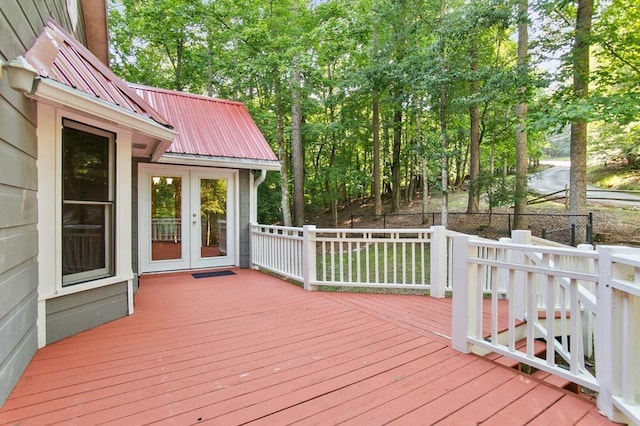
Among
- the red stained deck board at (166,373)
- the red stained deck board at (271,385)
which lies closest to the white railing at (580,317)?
the red stained deck board at (271,385)

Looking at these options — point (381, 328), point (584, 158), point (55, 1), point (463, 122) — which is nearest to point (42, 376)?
point (381, 328)

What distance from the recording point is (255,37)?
8.80 metres

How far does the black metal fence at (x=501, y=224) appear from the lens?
23.8 ft

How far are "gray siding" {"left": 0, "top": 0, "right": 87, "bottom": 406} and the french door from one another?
3.23 metres

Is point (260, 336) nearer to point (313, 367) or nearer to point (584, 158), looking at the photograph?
point (313, 367)

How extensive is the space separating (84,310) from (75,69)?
225 cm

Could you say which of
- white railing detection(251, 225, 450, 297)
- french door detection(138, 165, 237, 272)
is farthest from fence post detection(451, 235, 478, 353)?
french door detection(138, 165, 237, 272)

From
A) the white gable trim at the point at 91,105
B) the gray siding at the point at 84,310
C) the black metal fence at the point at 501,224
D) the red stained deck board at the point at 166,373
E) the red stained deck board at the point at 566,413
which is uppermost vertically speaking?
the white gable trim at the point at 91,105

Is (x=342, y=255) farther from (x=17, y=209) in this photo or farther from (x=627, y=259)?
(x=17, y=209)

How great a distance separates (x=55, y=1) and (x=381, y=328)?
488 centimetres

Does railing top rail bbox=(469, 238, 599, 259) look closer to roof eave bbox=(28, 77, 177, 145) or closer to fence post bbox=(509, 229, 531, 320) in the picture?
fence post bbox=(509, 229, 531, 320)

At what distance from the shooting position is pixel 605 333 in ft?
5.98

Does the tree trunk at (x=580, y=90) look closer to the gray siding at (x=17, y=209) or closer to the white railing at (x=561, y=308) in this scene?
the white railing at (x=561, y=308)

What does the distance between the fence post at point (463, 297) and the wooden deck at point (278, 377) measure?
144mm
